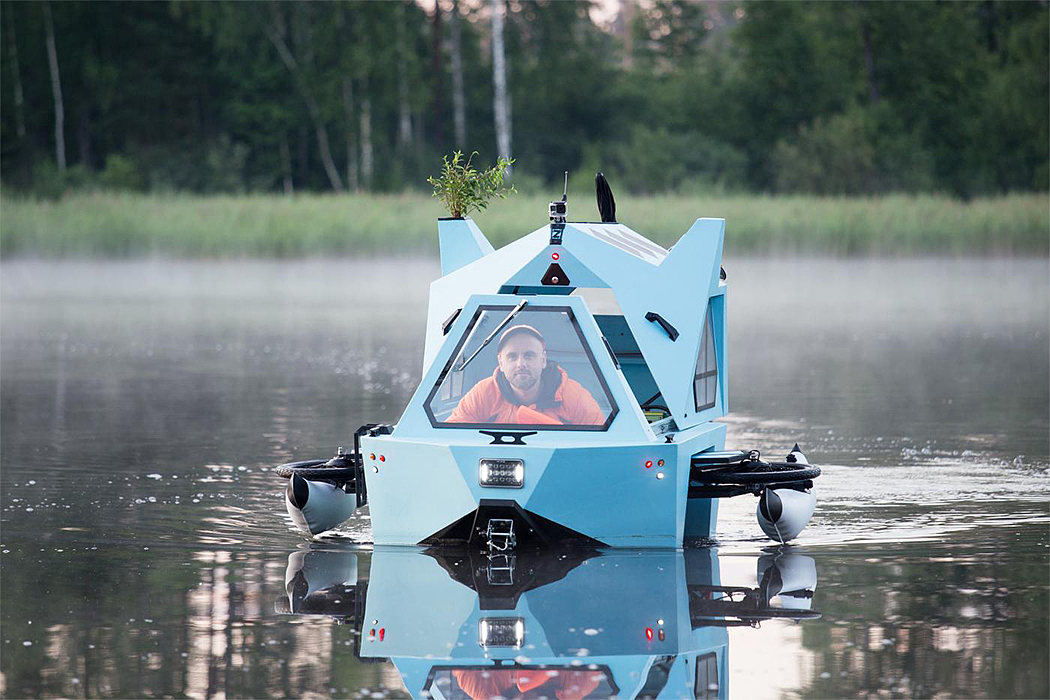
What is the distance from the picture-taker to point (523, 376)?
1159 cm

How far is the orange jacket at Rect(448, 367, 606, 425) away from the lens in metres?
11.4

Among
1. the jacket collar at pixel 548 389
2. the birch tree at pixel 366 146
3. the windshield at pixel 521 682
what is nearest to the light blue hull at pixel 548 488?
the jacket collar at pixel 548 389

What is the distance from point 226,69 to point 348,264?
17.2m

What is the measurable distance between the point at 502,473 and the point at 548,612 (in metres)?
1.13

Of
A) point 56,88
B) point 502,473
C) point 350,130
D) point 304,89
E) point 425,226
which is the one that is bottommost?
point 502,473

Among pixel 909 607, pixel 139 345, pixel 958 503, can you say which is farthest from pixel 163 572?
pixel 139 345

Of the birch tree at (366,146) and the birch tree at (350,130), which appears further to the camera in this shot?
the birch tree at (350,130)

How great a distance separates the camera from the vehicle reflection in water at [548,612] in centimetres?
864

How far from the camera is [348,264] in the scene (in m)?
44.7

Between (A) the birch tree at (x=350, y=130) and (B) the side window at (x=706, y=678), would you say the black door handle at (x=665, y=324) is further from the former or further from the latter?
(A) the birch tree at (x=350, y=130)

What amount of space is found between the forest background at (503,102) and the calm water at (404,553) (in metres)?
29.6

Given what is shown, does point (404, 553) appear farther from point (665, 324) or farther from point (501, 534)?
point (665, 324)

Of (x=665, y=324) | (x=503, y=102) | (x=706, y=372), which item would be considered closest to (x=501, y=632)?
(x=665, y=324)

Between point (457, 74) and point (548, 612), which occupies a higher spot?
point (457, 74)
